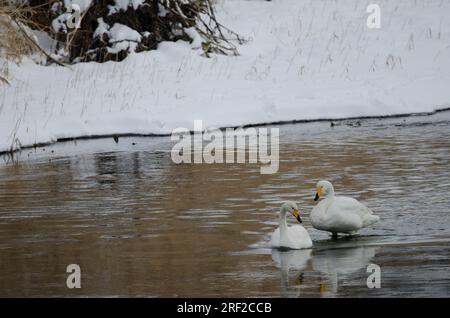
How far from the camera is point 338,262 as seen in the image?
11992 millimetres

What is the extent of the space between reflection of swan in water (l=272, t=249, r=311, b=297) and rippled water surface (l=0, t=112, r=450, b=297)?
0.03 meters

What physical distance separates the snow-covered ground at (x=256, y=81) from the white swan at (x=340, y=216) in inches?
403

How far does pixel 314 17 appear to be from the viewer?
115 ft

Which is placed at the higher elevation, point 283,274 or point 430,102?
point 430,102

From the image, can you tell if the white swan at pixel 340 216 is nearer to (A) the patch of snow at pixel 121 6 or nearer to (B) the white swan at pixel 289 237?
(B) the white swan at pixel 289 237

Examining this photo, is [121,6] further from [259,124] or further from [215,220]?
[215,220]

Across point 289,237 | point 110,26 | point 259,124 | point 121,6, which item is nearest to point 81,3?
point 110,26

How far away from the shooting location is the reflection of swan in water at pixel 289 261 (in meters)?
11.1

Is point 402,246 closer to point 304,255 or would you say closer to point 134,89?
point 304,255

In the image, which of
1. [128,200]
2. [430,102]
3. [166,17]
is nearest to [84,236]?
[128,200]

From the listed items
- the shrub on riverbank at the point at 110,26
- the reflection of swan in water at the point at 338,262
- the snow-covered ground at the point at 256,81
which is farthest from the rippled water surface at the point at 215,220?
the shrub on riverbank at the point at 110,26

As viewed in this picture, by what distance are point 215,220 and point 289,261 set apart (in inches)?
99.3

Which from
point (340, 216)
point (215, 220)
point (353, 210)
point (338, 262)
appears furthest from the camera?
point (215, 220)

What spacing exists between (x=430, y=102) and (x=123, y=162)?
31.6ft
